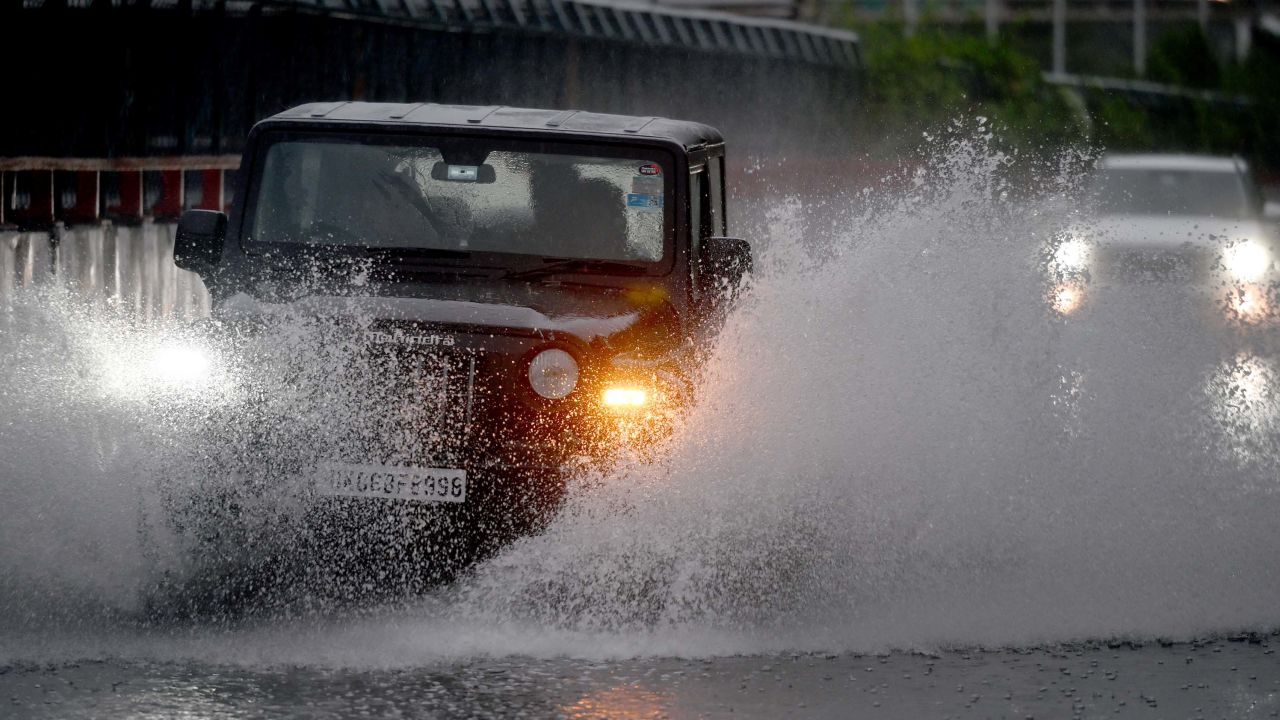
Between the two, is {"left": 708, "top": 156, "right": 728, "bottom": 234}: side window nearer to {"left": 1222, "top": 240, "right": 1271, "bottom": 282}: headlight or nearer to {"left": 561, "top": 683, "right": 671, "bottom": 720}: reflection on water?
{"left": 561, "top": 683, "right": 671, "bottom": 720}: reflection on water

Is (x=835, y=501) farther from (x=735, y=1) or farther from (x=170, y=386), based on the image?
(x=735, y=1)

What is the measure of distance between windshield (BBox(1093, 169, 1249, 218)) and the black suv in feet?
33.5

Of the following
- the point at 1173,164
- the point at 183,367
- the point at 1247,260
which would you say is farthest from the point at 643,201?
the point at 1173,164

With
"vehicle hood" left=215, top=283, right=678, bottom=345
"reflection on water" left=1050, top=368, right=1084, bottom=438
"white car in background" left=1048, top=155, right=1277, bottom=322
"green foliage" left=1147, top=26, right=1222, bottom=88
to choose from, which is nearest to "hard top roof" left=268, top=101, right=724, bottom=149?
"vehicle hood" left=215, top=283, right=678, bottom=345

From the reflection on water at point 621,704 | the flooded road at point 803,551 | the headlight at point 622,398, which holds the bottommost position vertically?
the reflection on water at point 621,704

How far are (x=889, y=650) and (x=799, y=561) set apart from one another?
2.19ft

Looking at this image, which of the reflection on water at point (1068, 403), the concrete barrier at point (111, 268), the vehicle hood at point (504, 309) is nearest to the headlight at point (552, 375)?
the vehicle hood at point (504, 309)

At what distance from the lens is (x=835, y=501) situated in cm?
772

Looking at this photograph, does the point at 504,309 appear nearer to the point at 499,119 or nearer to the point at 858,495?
the point at 499,119

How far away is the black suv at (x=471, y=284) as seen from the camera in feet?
22.9

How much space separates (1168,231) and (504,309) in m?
11.2

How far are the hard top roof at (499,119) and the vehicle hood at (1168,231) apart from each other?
807cm

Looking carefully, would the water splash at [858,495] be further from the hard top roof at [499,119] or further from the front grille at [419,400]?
the hard top roof at [499,119]

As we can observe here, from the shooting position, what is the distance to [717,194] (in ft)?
29.8
